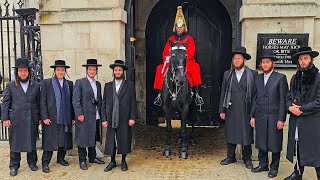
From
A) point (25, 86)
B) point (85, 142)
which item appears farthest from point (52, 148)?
point (25, 86)

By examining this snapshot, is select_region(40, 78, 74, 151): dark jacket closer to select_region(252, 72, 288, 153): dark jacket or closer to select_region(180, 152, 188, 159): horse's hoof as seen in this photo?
select_region(180, 152, 188, 159): horse's hoof

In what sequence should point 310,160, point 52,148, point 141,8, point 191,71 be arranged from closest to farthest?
point 310,160, point 52,148, point 191,71, point 141,8

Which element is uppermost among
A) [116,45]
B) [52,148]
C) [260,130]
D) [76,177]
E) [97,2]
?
[97,2]

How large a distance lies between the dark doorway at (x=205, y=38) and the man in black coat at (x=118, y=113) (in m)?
4.24

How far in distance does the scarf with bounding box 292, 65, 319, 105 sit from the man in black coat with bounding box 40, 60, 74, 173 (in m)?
3.76

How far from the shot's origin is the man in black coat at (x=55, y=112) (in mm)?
5875

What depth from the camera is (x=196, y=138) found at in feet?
27.9

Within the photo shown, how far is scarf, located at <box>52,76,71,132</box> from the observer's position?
19.5 ft

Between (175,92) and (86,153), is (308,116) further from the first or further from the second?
(86,153)

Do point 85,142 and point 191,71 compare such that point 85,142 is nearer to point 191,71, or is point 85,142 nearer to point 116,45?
point 116,45

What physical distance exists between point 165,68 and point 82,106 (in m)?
1.92

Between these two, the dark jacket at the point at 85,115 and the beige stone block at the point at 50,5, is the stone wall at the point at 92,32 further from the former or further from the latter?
the dark jacket at the point at 85,115

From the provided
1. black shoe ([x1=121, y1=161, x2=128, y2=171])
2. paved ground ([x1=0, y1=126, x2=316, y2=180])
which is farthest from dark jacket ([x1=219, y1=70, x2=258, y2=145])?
black shoe ([x1=121, y1=161, x2=128, y2=171])

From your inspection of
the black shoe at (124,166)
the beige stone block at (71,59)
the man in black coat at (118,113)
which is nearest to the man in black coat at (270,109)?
the man in black coat at (118,113)
